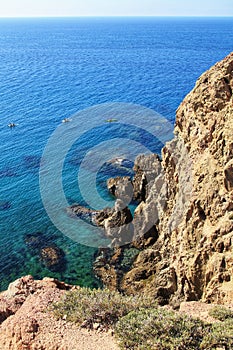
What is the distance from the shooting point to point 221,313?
49.3 ft

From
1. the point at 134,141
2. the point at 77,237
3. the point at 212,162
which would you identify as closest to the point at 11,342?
the point at 212,162

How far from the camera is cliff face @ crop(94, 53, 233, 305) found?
19.2 meters

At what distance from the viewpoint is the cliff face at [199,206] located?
1917 cm

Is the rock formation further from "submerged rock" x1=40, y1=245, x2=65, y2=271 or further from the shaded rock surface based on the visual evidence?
the shaded rock surface

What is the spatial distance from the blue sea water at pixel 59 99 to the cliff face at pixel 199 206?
682 cm

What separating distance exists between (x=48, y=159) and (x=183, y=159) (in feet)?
97.4

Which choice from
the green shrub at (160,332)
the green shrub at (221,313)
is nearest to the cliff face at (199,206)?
the green shrub at (221,313)

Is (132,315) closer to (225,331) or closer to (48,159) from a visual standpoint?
(225,331)

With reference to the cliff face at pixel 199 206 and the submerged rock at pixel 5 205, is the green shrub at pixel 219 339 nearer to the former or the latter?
the cliff face at pixel 199 206

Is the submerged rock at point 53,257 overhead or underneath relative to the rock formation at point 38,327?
underneath

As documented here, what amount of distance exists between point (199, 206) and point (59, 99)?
202ft

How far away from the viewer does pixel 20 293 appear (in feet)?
65.0

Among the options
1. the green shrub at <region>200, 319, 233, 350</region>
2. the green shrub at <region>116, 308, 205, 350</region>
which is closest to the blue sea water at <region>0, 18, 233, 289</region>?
the green shrub at <region>116, 308, 205, 350</region>

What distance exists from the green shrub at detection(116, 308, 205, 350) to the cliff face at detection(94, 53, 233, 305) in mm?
4264
